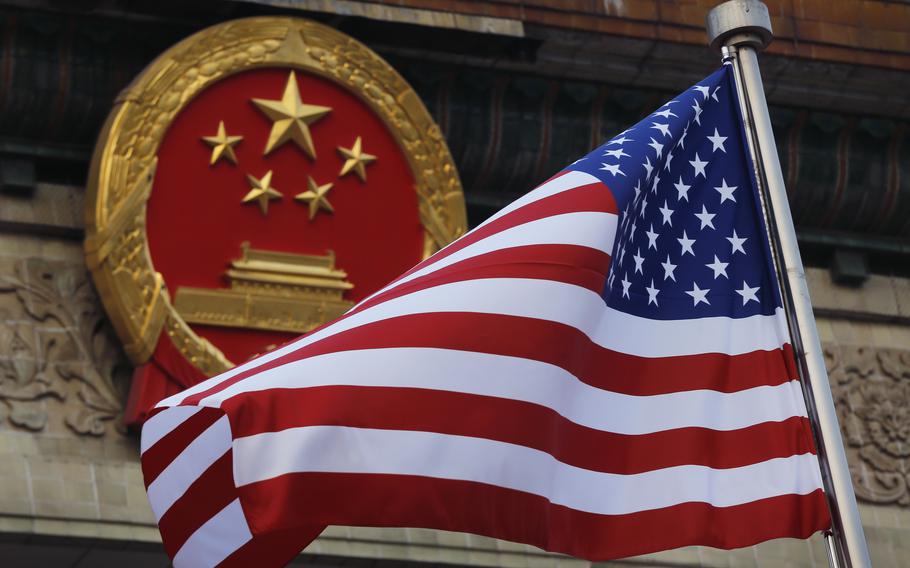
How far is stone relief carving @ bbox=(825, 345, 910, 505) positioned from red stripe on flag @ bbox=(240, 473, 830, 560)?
7541 mm

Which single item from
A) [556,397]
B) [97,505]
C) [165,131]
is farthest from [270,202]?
[556,397]

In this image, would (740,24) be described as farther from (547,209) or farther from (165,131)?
(165,131)

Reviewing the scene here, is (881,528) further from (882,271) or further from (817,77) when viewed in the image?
(817,77)

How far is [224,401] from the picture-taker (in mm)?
6492

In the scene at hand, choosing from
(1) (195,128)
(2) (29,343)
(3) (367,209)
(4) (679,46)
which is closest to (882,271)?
(4) (679,46)

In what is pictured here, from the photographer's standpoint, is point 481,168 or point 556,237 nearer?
point 556,237

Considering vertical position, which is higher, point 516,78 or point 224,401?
point 516,78

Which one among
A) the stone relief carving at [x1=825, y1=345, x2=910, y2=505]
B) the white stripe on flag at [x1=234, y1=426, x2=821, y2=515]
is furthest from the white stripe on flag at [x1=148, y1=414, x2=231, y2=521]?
the stone relief carving at [x1=825, y1=345, x2=910, y2=505]

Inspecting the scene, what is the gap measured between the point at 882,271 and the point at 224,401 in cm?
976

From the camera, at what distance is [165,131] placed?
1252cm

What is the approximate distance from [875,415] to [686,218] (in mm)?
7580

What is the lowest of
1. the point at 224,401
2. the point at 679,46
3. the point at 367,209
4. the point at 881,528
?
the point at 881,528

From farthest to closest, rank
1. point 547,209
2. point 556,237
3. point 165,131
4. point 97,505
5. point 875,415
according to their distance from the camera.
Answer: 1. point 875,415
2. point 165,131
3. point 97,505
4. point 547,209
5. point 556,237

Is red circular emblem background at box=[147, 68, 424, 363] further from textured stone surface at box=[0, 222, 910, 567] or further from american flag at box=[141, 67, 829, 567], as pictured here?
american flag at box=[141, 67, 829, 567]
